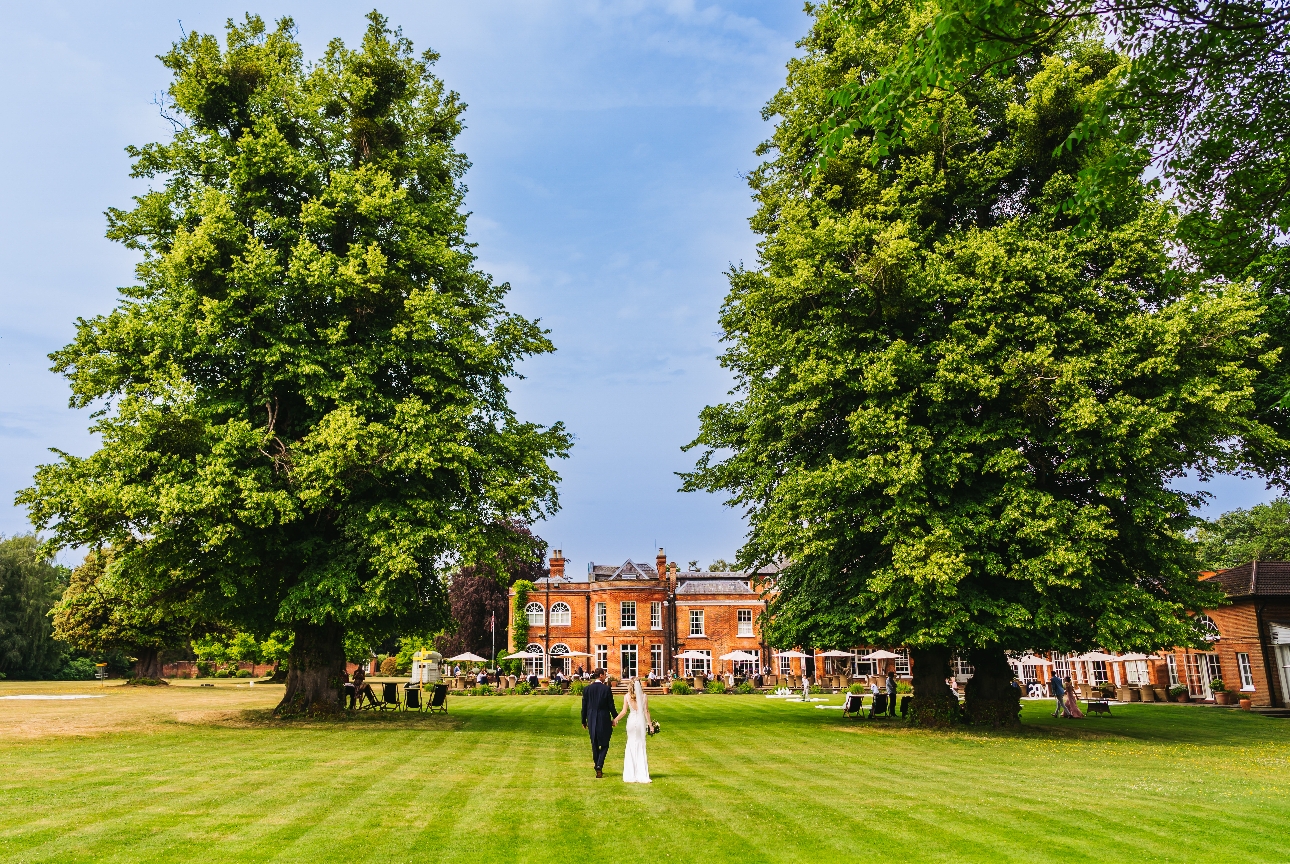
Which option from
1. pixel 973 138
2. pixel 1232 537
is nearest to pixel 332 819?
pixel 973 138

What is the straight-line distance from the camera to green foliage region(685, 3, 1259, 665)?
18266 millimetres

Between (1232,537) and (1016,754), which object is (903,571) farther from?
(1232,537)

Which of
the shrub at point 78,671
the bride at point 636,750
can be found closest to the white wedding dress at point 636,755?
the bride at point 636,750

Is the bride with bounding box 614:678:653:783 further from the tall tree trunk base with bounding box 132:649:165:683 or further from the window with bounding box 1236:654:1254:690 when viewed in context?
the tall tree trunk base with bounding box 132:649:165:683

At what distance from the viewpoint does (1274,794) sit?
11172 millimetres

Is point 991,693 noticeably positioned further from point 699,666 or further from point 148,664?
point 148,664

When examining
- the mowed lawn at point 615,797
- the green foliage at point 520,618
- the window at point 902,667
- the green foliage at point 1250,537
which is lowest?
the window at point 902,667

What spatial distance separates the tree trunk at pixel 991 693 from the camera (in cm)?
2141

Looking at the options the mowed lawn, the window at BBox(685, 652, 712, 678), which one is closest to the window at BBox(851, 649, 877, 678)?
the window at BBox(685, 652, 712, 678)

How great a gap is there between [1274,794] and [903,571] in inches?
305

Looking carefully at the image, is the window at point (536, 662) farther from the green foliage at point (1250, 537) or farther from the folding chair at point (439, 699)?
the green foliage at point (1250, 537)

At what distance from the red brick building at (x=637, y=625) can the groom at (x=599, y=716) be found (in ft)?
140

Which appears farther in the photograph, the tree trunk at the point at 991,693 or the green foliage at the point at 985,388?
the tree trunk at the point at 991,693

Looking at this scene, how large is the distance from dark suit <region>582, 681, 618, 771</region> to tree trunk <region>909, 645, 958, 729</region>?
40.1 feet
